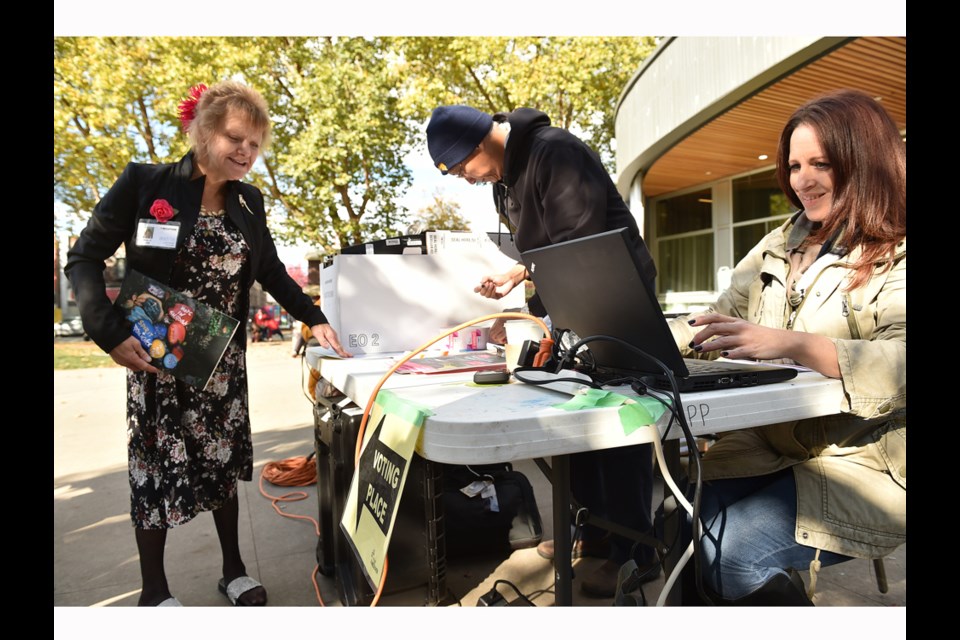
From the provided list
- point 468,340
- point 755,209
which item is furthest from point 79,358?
point 755,209

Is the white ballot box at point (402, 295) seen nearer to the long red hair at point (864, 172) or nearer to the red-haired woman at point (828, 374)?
the red-haired woman at point (828, 374)

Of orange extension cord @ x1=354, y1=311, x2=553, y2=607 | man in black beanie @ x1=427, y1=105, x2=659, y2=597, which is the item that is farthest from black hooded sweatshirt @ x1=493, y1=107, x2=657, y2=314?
orange extension cord @ x1=354, y1=311, x2=553, y2=607

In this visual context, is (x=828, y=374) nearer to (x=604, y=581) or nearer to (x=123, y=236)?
(x=604, y=581)

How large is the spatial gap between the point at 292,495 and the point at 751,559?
270 cm

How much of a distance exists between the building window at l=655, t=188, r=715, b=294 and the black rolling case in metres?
11.8

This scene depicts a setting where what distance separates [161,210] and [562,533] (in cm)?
157

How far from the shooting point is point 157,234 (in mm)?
1779

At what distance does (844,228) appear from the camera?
4.42ft

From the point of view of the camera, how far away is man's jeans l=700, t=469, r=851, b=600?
1.16 m

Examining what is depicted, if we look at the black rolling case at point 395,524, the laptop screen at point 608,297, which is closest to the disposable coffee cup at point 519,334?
the laptop screen at point 608,297

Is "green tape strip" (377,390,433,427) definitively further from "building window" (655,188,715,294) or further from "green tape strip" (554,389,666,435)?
"building window" (655,188,715,294)

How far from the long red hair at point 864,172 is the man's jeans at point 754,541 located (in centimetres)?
50
